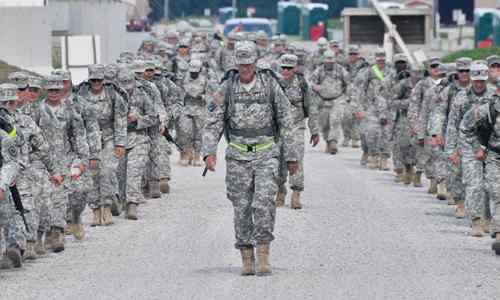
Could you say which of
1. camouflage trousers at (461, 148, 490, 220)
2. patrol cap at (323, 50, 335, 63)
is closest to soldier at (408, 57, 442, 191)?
camouflage trousers at (461, 148, 490, 220)

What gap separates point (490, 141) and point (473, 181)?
0.85 metres

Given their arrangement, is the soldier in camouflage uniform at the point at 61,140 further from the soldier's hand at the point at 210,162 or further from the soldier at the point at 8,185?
the soldier's hand at the point at 210,162

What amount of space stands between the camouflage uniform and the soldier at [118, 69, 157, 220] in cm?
486

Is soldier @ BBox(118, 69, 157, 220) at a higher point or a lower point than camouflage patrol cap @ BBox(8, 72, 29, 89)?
lower

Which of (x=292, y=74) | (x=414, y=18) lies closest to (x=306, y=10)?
(x=414, y=18)

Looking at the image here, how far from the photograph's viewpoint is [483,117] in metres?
17.0

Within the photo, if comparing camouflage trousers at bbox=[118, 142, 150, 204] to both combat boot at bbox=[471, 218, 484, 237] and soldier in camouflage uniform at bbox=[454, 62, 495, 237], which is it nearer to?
soldier in camouflage uniform at bbox=[454, 62, 495, 237]

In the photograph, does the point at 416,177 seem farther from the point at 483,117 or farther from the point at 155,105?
the point at 483,117

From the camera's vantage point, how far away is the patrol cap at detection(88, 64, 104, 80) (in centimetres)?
1884

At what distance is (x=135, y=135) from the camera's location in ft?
67.9

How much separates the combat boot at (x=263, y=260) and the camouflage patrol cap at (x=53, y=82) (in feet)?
11.0

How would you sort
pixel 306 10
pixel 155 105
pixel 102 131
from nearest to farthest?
pixel 102 131 < pixel 155 105 < pixel 306 10

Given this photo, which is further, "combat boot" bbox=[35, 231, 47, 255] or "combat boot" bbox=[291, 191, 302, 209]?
"combat boot" bbox=[291, 191, 302, 209]

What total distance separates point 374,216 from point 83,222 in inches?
142
